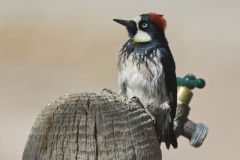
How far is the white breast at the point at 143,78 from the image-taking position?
5.04m

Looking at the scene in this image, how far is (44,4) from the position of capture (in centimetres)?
1530

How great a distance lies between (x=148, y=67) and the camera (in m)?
5.14

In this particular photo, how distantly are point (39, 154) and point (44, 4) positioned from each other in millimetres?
12153

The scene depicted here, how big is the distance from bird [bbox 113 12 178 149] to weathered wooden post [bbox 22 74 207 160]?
60.1 inches

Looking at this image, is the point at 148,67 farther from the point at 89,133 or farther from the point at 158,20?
the point at 89,133

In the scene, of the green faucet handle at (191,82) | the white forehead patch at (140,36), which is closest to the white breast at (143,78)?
the white forehead patch at (140,36)

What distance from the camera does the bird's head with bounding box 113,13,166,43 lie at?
17.0ft

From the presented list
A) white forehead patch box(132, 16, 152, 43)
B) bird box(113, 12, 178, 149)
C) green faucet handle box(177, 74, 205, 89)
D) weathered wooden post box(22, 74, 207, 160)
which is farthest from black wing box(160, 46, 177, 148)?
weathered wooden post box(22, 74, 207, 160)

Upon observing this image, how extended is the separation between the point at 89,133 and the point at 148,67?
191 centimetres

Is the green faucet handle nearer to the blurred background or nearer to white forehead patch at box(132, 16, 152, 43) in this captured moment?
white forehead patch at box(132, 16, 152, 43)

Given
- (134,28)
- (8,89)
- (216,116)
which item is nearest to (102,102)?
(134,28)

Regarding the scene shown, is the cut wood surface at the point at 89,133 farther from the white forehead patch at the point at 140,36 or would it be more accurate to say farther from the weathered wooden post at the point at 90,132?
the white forehead patch at the point at 140,36

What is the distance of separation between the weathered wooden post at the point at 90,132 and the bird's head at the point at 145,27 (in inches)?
70.7

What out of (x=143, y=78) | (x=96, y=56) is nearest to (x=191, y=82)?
(x=143, y=78)
